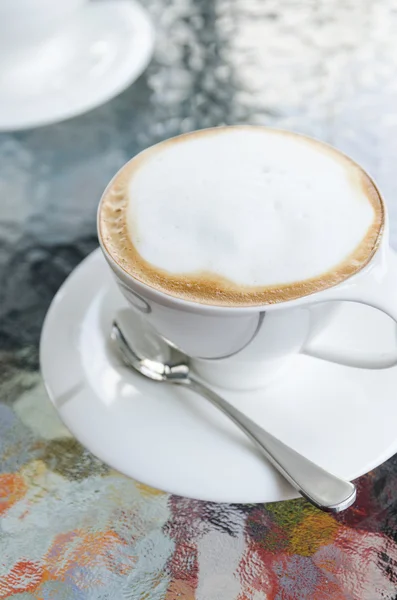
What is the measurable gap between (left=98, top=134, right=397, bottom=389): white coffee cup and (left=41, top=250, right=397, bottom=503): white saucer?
3 centimetres

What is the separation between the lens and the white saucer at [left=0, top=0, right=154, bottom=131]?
0.83 meters

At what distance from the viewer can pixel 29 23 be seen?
86cm

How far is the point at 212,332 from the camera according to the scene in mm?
473

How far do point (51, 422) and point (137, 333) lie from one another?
0.10 m

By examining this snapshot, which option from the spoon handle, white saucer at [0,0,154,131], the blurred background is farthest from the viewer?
white saucer at [0,0,154,131]

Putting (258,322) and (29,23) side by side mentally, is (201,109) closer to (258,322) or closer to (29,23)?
(29,23)

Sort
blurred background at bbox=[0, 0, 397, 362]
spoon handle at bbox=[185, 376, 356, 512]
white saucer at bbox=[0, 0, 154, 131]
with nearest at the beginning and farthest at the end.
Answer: spoon handle at bbox=[185, 376, 356, 512] → blurred background at bbox=[0, 0, 397, 362] → white saucer at bbox=[0, 0, 154, 131]

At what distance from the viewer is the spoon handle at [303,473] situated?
0.45 meters

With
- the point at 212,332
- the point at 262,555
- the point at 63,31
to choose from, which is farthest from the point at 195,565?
the point at 63,31

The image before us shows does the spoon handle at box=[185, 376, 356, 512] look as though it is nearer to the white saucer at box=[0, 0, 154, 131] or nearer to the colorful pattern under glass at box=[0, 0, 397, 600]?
the colorful pattern under glass at box=[0, 0, 397, 600]

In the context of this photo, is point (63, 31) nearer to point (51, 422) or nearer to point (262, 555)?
point (51, 422)

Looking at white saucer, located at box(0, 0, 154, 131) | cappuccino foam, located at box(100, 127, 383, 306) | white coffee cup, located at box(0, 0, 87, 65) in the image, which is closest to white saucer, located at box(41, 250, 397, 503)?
cappuccino foam, located at box(100, 127, 383, 306)

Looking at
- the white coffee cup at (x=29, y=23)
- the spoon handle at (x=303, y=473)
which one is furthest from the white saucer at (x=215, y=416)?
the white coffee cup at (x=29, y=23)

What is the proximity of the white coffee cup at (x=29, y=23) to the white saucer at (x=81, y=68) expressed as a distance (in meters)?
0.02
